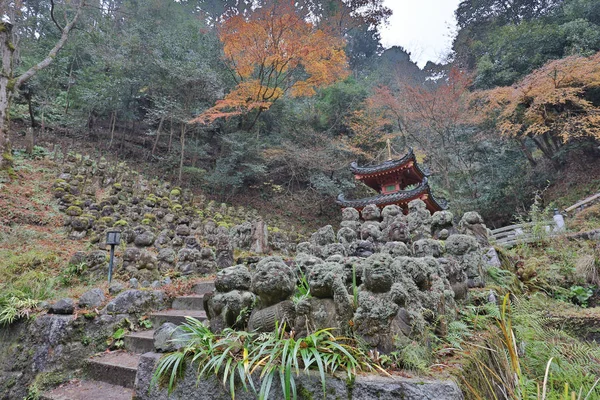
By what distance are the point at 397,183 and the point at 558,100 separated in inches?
277

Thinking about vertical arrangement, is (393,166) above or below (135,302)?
above

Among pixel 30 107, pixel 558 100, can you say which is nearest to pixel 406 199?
pixel 558 100

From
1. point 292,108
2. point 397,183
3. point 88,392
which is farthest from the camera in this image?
point 292,108

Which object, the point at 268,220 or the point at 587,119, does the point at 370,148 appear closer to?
the point at 268,220

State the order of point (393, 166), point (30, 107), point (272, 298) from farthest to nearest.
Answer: point (30, 107)
point (393, 166)
point (272, 298)

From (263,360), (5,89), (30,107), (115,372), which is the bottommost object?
(115,372)

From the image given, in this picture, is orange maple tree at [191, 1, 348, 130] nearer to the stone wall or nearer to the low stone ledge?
the stone wall

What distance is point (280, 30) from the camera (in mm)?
14086

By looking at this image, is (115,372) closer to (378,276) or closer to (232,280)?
(232,280)

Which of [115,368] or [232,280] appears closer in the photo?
[232,280]

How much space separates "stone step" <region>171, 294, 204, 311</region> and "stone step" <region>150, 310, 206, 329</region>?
0.11 m

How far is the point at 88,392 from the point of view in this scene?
111 inches

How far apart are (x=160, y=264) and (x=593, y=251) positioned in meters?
7.21

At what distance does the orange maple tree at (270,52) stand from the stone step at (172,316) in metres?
11.0
